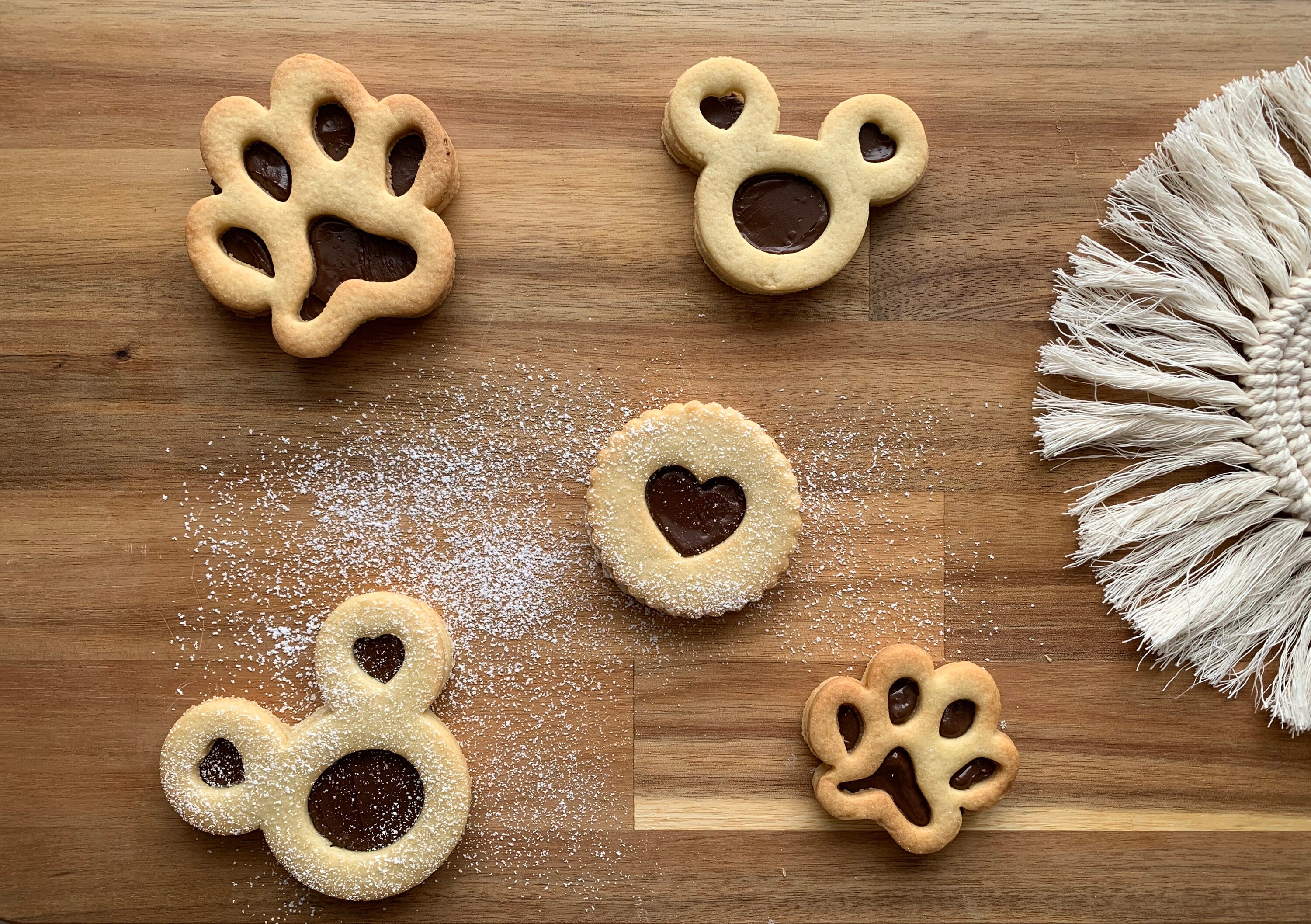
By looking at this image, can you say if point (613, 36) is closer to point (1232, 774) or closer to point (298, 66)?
point (298, 66)

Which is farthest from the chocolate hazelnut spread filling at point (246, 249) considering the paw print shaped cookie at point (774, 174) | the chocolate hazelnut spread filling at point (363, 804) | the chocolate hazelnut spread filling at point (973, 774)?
the chocolate hazelnut spread filling at point (973, 774)

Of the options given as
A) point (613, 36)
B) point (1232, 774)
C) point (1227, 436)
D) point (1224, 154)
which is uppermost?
point (1224, 154)

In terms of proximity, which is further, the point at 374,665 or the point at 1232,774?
the point at 1232,774

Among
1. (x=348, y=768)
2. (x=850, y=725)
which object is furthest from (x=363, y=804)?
(x=850, y=725)

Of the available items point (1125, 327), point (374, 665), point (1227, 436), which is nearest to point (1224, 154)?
point (1125, 327)

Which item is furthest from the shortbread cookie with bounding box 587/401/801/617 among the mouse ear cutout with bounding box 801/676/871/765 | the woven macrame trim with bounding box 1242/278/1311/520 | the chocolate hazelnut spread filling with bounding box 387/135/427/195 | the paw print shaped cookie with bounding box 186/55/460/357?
the woven macrame trim with bounding box 1242/278/1311/520

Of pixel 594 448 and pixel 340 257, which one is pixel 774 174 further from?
pixel 340 257
